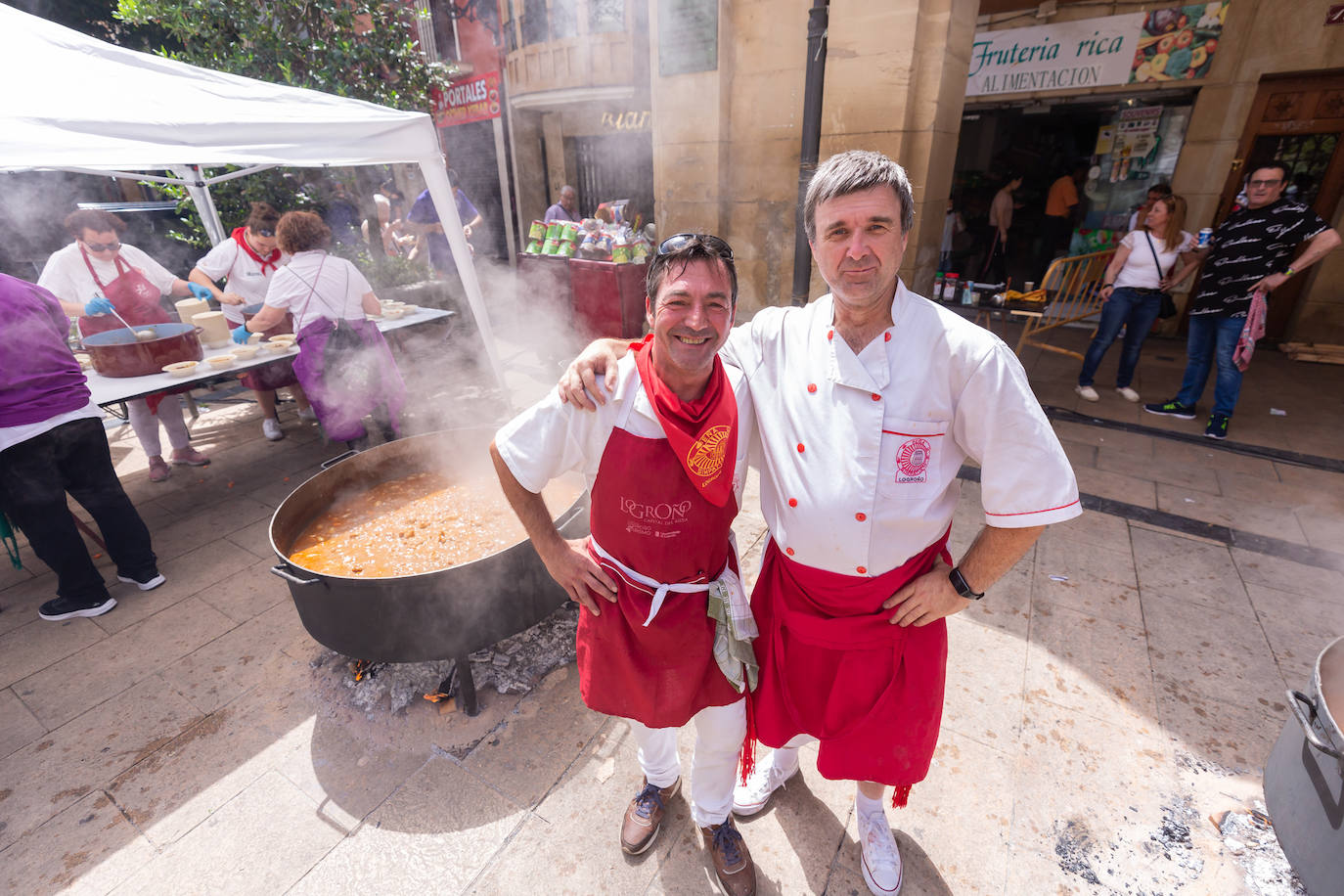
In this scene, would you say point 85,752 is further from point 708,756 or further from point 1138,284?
point 1138,284

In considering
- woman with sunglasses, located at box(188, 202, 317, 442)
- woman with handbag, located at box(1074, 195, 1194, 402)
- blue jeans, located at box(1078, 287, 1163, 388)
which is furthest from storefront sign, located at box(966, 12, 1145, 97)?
woman with sunglasses, located at box(188, 202, 317, 442)

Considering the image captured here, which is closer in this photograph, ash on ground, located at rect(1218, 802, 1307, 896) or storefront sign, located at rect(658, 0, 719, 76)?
ash on ground, located at rect(1218, 802, 1307, 896)

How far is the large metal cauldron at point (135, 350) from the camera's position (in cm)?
449

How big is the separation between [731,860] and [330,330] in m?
5.02

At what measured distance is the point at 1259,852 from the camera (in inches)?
92.7

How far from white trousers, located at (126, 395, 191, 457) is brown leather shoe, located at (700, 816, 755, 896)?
242 inches

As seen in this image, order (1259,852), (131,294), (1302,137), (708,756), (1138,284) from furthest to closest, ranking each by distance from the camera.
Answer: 1. (1302,137)
2. (1138,284)
3. (131,294)
4. (1259,852)
5. (708,756)

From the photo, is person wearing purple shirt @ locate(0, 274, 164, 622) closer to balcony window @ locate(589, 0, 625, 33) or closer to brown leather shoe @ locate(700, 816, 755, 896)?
brown leather shoe @ locate(700, 816, 755, 896)

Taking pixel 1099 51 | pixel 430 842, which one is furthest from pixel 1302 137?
pixel 430 842

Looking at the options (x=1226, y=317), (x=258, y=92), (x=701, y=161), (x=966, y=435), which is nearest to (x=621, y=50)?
(x=701, y=161)

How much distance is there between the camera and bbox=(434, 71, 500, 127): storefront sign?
16.4 m

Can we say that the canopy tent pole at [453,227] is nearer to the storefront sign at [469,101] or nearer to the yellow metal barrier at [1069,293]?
the yellow metal barrier at [1069,293]

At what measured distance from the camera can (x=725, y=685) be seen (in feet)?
6.87

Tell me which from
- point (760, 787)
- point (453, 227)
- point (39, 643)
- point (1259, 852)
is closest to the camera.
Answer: point (1259, 852)
